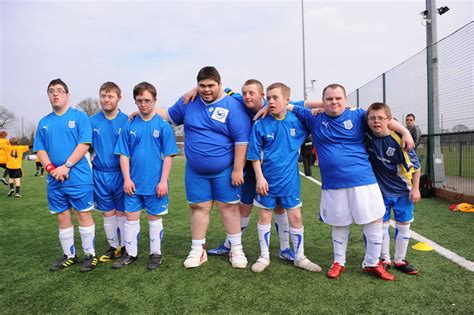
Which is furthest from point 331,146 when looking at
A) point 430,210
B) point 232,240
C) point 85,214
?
point 430,210

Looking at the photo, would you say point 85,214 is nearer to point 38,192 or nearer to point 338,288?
point 338,288

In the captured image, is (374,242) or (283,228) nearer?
(374,242)

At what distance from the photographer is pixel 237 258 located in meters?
3.52

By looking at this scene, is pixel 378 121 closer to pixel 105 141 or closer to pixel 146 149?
pixel 146 149

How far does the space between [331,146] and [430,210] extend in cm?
378

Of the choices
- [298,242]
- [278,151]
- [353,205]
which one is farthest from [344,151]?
[298,242]

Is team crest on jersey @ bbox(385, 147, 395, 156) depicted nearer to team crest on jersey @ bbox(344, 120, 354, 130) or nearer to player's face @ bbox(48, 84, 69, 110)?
team crest on jersey @ bbox(344, 120, 354, 130)

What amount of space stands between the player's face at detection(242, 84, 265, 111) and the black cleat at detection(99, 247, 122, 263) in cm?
226

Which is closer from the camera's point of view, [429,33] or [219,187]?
[219,187]

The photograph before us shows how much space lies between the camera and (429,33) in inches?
316

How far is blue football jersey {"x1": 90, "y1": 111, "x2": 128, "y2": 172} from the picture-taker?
11.8ft

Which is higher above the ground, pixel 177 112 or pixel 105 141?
pixel 177 112

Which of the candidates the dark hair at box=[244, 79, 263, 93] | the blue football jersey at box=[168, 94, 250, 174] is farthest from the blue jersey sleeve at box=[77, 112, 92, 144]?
the dark hair at box=[244, 79, 263, 93]

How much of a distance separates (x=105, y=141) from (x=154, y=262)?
1.39 meters
